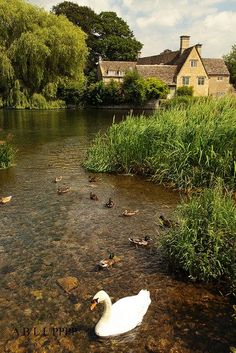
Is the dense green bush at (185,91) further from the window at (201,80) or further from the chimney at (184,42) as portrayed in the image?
the chimney at (184,42)

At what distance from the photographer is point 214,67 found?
70000 millimetres

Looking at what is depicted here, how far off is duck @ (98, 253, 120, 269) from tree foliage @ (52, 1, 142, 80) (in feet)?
233

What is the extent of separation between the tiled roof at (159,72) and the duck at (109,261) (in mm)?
58684

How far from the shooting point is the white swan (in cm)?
566

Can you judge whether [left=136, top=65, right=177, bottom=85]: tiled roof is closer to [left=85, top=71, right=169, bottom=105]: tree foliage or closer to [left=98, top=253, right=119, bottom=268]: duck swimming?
[left=85, top=71, right=169, bottom=105]: tree foliage

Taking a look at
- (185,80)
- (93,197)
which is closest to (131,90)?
(185,80)

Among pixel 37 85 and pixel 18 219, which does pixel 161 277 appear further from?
pixel 37 85

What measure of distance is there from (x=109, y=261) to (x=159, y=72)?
6056 cm

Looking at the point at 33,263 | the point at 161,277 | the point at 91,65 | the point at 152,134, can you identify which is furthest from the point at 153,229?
the point at 91,65

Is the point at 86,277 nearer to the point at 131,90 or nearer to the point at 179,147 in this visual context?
the point at 179,147

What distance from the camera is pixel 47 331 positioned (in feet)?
19.2

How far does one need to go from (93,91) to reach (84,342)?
5534cm

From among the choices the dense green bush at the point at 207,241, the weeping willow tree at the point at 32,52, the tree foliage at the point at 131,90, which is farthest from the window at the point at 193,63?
the dense green bush at the point at 207,241

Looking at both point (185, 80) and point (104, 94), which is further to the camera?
point (185, 80)
